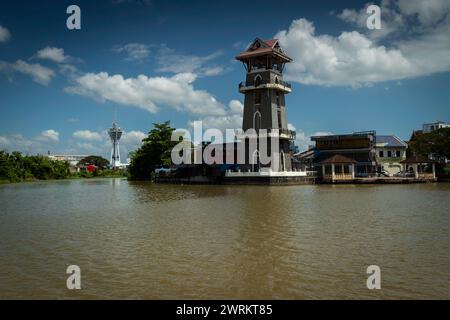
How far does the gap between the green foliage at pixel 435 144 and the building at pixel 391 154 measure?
5.53 meters

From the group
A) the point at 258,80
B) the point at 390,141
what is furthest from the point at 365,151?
the point at 258,80

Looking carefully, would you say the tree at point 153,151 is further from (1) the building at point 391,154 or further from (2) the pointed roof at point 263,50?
(1) the building at point 391,154

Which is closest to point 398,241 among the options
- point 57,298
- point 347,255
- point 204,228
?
point 347,255

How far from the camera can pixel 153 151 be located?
211ft

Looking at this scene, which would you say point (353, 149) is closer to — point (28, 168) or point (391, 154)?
point (391, 154)

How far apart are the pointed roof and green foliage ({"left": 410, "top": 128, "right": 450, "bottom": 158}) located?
820 inches

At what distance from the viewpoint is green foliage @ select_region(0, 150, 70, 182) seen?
66.9m

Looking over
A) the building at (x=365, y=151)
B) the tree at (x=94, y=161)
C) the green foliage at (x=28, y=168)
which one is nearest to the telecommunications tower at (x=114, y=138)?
the tree at (x=94, y=161)

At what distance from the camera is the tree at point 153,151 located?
206 ft

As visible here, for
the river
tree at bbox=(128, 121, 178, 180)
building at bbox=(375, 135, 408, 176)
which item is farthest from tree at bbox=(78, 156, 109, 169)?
the river

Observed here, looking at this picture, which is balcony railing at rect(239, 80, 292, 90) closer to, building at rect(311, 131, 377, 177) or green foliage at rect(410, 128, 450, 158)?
building at rect(311, 131, 377, 177)

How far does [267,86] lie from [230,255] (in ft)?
131

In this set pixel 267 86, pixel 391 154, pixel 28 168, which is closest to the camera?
pixel 267 86

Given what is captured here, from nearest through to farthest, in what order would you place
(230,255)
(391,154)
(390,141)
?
(230,255)
(391,154)
(390,141)
